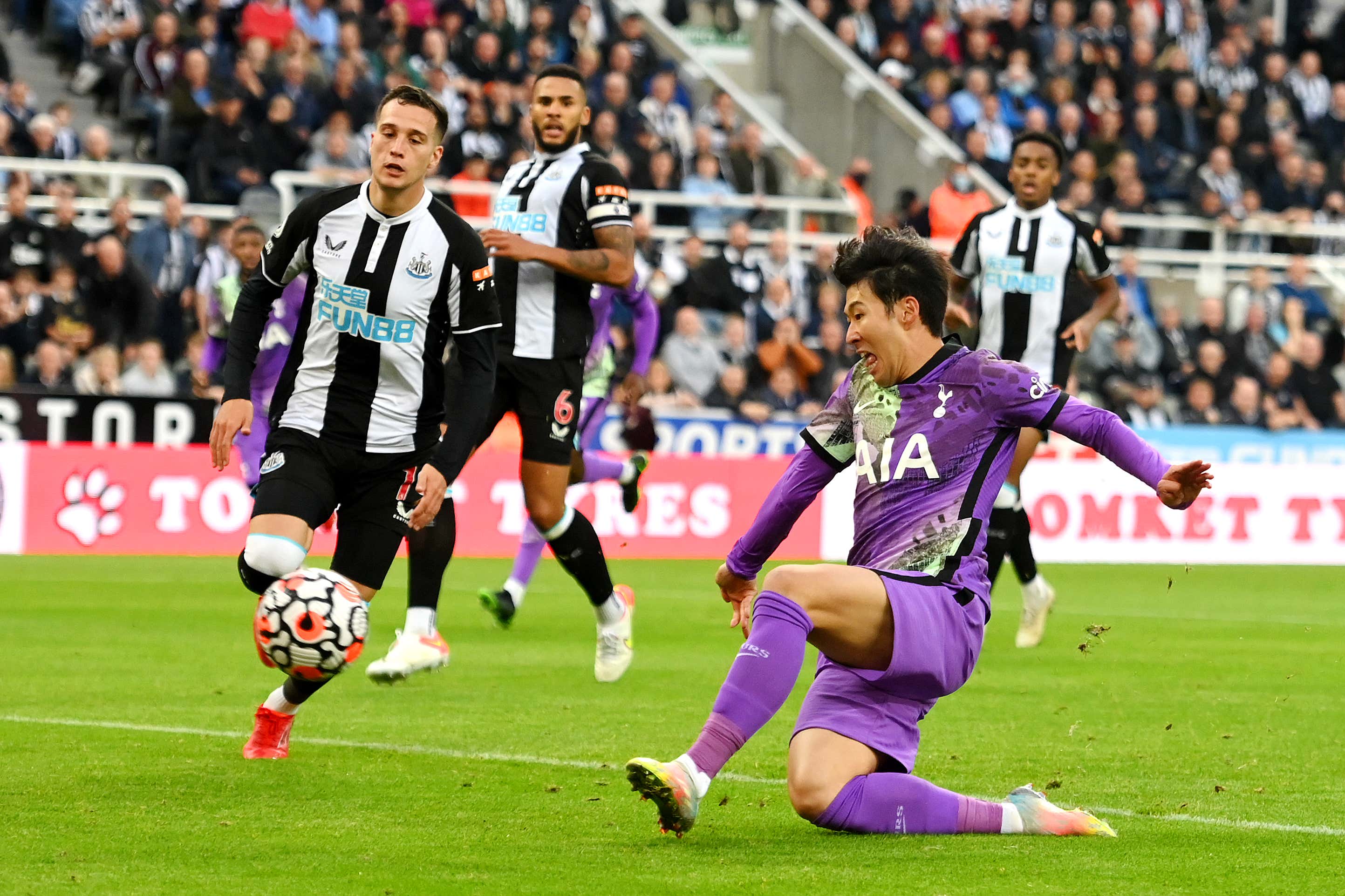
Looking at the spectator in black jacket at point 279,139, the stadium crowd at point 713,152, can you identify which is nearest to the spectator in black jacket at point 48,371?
the stadium crowd at point 713,152

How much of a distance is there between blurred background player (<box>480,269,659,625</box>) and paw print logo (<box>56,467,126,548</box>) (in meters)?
5.13

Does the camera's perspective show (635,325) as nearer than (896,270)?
No

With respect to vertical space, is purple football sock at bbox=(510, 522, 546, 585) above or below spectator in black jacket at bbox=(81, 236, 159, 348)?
below

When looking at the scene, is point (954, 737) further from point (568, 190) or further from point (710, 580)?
point (710, 580)

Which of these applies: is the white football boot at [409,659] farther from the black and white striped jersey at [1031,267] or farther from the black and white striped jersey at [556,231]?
the black and white striped jersey at [1031,267]

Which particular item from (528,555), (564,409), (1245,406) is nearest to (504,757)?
(564,409)

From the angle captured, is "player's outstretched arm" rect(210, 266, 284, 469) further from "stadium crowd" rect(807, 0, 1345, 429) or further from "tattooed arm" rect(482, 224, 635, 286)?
"stadium crowd" rect(807, 0, 1345, 429)

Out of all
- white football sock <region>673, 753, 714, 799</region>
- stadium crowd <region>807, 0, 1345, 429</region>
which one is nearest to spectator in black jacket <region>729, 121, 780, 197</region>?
stadium crowd <region>807, 0, 1345, 429</region>

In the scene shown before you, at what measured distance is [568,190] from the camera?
349 inches

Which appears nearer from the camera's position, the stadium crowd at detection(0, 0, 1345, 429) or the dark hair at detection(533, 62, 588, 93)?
the dark hair at detection(533, 62, 588, 93)

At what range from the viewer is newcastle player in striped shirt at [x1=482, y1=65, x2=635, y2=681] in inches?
348

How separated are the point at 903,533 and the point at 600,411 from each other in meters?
6.05

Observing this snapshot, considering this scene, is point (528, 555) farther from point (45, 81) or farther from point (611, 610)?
point (45, 81)

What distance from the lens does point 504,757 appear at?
21.9 feet
